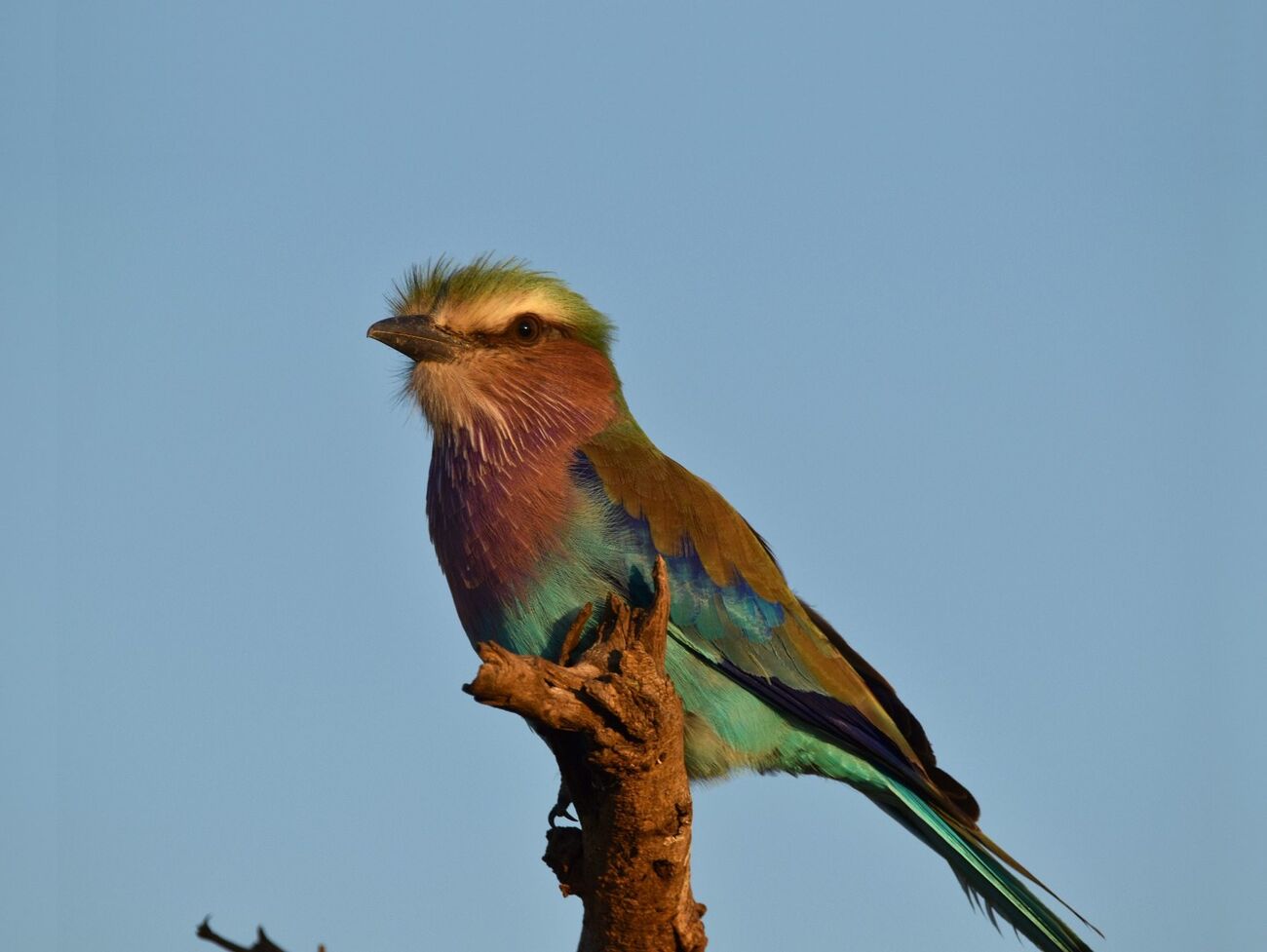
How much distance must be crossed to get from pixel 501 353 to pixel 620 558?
1121mm

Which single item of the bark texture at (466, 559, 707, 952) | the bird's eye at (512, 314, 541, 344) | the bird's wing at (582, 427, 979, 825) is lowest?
the bark texture at (466, 559, 707, 952)

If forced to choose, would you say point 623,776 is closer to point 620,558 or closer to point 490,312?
point 620,558

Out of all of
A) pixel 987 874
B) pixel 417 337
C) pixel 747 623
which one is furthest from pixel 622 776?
pixel 417 337

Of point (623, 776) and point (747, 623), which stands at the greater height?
point (747, 623)

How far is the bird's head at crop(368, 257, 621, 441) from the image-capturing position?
5.89 m

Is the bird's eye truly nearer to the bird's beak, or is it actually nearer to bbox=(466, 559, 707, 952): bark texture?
the bird's beak

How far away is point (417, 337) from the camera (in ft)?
19.5

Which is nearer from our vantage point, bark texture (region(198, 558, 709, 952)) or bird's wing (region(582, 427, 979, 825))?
bark texture (region(198, 558, 709, 952))

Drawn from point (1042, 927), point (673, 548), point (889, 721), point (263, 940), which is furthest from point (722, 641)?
point (263, 940)

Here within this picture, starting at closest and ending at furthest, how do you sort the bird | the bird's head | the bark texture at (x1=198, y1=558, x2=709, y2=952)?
the bark texture at (x1=198, y1=558, x2=709, y2=952)
the bird
the bird's head

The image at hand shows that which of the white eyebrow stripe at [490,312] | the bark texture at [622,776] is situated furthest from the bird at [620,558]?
the bark texture at [622,776]

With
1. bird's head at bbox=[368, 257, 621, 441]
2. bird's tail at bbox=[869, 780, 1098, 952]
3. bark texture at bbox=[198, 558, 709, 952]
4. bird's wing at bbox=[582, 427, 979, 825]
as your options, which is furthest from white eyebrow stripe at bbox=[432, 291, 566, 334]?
bird's tail at bbox=[869, 780, 1098, 952]

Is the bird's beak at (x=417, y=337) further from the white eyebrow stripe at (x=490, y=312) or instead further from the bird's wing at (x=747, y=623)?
the bird's wing at (x=747, y=623)

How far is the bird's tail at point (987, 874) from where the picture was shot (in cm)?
541
